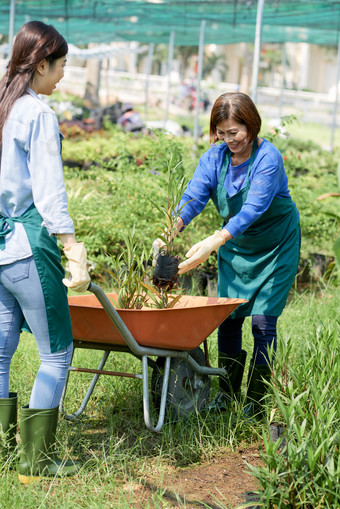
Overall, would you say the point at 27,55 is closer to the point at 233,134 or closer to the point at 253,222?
the point at 233,134

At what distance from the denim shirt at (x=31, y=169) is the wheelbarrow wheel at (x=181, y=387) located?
999 millimetres

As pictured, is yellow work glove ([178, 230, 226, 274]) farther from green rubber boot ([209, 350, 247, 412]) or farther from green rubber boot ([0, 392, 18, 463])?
green rubber boot ([0, 392, 18, 463])

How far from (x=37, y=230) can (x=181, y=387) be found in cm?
112

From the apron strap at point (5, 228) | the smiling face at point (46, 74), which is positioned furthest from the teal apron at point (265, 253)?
the apron strap at point (5, 228)

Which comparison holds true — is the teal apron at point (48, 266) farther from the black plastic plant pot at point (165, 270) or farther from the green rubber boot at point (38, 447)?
the black plastic plant pot at point (165, 270)

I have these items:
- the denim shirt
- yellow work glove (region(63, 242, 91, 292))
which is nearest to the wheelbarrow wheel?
yellow work glove (region(63, 242, 91, 292))

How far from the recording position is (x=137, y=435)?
2896 mm

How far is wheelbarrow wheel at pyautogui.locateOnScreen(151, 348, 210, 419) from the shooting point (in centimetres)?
295

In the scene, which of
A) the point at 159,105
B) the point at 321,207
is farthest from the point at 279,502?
the point at 159,105

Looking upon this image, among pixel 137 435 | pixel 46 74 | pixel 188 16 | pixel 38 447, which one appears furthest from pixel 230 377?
pixel 188 16

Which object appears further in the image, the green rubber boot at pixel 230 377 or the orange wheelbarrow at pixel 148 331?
the green rubber boot at pixel 230 377

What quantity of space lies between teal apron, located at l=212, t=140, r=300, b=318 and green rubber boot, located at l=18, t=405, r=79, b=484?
1103mm

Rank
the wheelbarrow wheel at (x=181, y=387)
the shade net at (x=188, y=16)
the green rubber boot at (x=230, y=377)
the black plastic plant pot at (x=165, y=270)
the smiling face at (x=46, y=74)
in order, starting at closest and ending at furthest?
1. the smiling face at (x=46, y=74)
2. the black plastic plant pot at (x=165, y=270)
3. the wheelbarrow wheel at (x=181, y=387)
4. the green rubber boot at (x=230, y=377)
5. the shade net at (x=188, y=16)

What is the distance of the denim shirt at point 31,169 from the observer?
2.20 m
